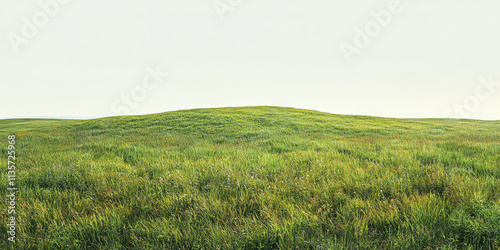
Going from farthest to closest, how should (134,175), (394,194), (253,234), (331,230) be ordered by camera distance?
(134,175) → (394,194) → (331,230) → (253,234)

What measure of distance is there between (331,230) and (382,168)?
296 cm

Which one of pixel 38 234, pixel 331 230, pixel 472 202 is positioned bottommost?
pixel 38 234

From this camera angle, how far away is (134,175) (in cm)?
457

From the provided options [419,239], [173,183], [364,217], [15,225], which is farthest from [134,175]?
[419,239]

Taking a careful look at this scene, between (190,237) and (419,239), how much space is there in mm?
2451

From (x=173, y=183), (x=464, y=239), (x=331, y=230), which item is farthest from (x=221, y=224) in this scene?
(x=464, y=239)

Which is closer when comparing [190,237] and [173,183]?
[190,237]

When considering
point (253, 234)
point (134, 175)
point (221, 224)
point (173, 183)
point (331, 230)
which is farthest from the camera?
point (134, 175)

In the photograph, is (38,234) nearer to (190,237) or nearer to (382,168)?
(190,237)

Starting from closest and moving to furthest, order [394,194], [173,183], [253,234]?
[253,234]
[394,194]
[173,183]

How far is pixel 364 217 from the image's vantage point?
2.61m

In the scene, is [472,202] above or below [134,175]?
above

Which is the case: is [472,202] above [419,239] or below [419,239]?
above

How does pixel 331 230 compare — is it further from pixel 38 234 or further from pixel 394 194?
pixel 38 234
